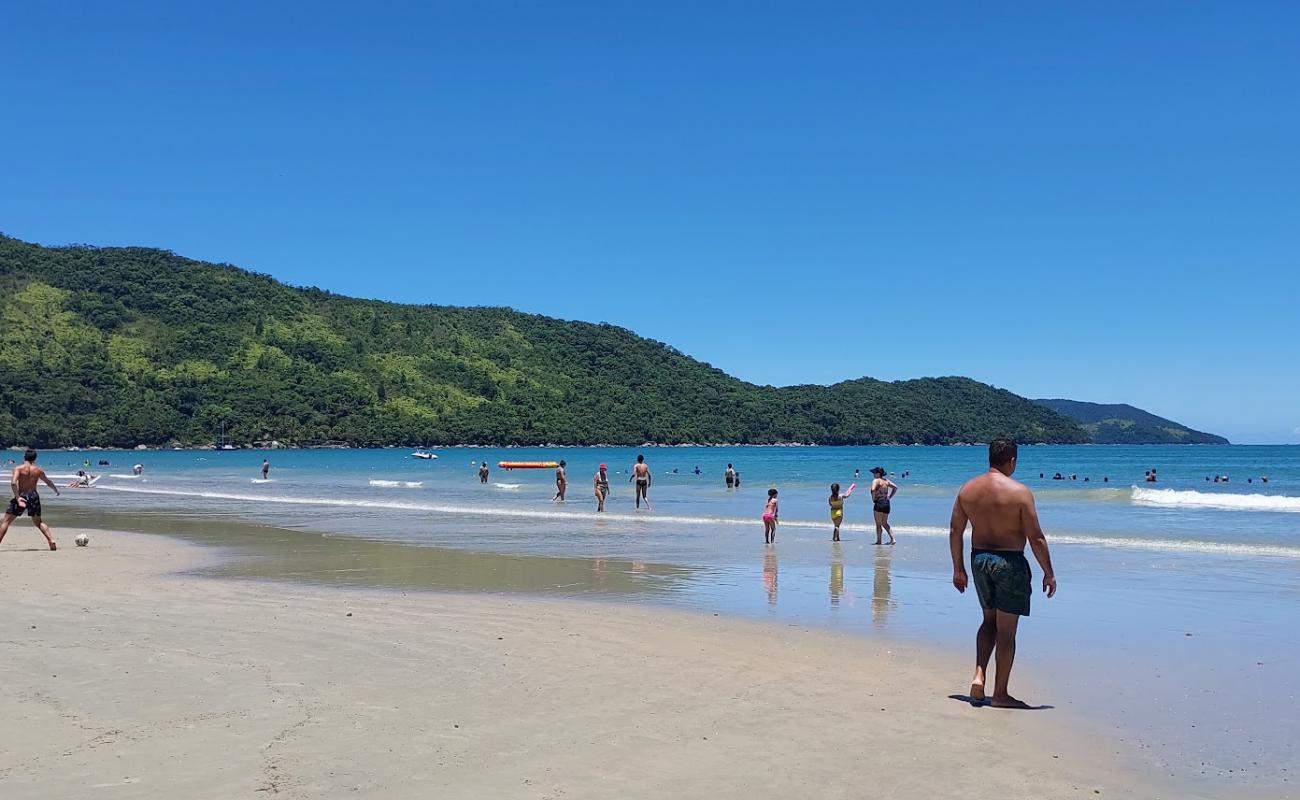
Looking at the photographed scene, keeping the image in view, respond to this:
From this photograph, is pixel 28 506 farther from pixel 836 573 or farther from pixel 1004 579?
pixel 1004 579

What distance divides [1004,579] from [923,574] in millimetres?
8788

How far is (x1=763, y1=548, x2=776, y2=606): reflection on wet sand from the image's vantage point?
1332cm

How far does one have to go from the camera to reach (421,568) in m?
16.3

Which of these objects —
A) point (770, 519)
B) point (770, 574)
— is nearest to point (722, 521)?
point (770, 519)

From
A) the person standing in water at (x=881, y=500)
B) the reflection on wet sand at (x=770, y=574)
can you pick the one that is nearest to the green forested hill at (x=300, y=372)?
the person standing in water at (x=881, y=500)

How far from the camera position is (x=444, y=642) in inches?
377

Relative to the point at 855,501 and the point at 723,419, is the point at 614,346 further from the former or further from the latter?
the point at 855,501

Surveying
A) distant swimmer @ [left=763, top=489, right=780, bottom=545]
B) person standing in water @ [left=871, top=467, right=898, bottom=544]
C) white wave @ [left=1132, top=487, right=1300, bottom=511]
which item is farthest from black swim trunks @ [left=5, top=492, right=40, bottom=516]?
white wave @ [left=1132, top=487, right=1300, bottom=511]

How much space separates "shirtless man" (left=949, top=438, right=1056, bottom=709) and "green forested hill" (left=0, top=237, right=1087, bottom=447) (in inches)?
5508

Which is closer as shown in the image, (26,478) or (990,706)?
(990,706)

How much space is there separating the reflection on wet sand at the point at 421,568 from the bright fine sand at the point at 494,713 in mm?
3008

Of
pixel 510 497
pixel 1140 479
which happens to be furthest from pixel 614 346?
pixel 510 497

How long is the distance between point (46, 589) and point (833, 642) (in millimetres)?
9742

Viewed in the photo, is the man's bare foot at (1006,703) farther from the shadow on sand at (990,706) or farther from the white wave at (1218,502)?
the white wave at (1218,502)
